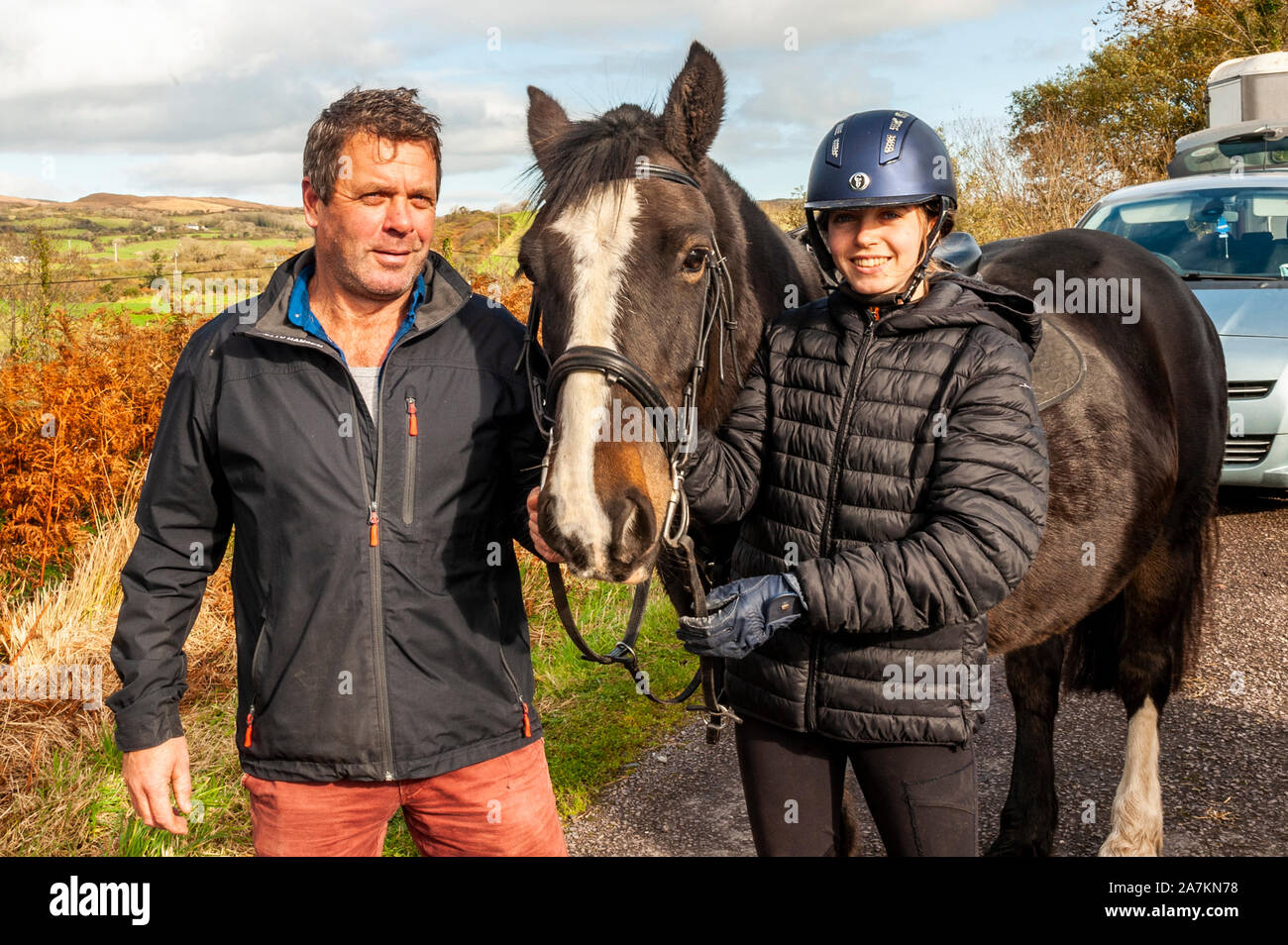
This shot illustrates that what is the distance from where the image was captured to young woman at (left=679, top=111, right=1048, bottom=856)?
2.08 m

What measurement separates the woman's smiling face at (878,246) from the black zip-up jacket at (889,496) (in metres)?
0.07

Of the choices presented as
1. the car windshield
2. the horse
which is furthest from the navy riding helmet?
the car windshield

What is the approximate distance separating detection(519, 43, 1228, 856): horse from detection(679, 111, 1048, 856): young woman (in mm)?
301

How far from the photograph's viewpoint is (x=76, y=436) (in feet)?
19.3

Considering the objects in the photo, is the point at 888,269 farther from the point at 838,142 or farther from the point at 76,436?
the point at 76,436

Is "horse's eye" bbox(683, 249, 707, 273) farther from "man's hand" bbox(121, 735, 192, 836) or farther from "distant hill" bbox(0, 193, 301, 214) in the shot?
"distant hill" bbox(0, 193, 301, 214)

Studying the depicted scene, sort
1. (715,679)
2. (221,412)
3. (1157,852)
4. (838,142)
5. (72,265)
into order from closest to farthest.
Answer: (221,412), (838,142), (715,679), (1157,852), (72,265)

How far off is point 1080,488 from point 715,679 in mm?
1572

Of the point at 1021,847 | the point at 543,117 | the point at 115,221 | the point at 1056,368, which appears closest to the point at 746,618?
the point at 543,117

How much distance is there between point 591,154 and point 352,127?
1.97 ft

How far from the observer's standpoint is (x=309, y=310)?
2316mm

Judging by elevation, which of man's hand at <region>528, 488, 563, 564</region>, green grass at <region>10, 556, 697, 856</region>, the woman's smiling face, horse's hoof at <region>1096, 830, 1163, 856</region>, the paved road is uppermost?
the woman's smiling face

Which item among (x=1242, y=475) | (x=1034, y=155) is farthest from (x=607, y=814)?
(x=1034, y=155)

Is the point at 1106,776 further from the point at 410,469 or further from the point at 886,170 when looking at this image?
the point at 410,469
